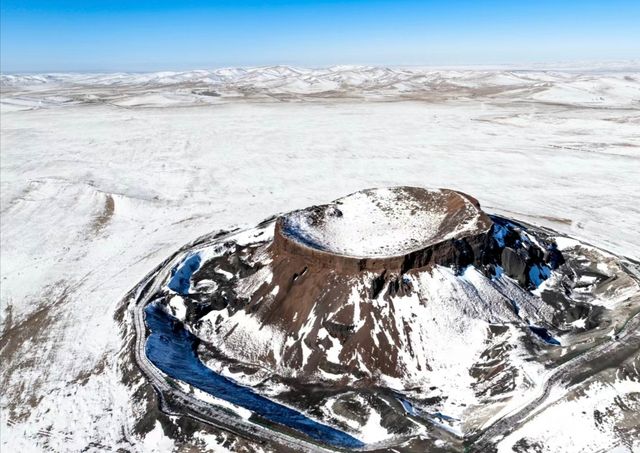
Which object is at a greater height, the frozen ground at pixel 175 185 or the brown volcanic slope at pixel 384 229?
the brown volcanic slope at pixel 384 229

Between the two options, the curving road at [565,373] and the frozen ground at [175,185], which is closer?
the curving road at [565,373]

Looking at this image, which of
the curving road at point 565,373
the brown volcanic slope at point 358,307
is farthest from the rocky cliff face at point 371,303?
the curving road at point 565,373

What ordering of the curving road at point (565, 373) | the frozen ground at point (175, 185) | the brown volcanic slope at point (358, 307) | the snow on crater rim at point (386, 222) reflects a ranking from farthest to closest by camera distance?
the snow on crater rim at point (386, 222), the frozen ground at point (175, 185), the brown volcanic slope at point (358, 307), the curving road at point (565, 373)

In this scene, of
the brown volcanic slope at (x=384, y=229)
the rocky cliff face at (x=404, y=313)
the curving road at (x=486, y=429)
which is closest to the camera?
the curving road at (x=486, y=429)

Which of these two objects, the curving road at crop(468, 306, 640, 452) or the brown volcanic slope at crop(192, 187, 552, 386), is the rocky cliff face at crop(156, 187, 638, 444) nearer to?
the brown volcanic slope at crop(192, 187, 552, 386)

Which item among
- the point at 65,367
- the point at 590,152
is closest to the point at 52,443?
the point at 65,367

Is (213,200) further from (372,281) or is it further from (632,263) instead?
(632,263)

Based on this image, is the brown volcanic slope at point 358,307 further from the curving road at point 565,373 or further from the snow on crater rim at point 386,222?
the curving road at point 565,373
